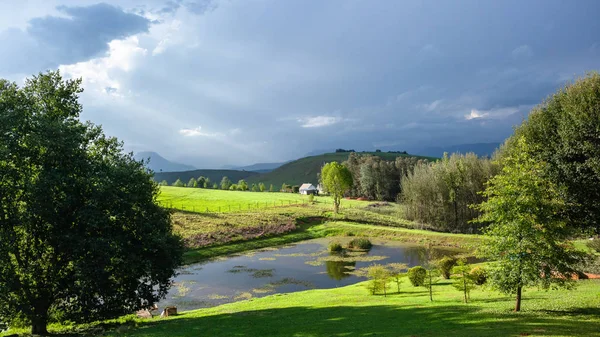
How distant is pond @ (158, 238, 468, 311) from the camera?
138 ft

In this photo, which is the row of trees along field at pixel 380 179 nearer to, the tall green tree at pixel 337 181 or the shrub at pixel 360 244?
the tall green tree at pixel 337 181

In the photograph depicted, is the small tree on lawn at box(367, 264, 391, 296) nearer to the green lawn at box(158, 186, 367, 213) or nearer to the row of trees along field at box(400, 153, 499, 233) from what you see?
the row of trees along field at box(400, 153, 499, 233)

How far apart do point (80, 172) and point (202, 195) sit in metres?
114

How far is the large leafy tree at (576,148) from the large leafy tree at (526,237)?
8.61 metres

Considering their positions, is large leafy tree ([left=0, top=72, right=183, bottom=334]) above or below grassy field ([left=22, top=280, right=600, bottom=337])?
above

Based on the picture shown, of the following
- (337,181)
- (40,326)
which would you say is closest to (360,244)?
(337,181)

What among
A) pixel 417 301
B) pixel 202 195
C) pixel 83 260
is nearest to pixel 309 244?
pixel 417 301

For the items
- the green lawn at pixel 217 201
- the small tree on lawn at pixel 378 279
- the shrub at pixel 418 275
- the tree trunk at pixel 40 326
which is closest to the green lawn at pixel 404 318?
the small tree on lawn at pixel 378 279

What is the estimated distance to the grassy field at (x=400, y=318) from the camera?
17.6 m

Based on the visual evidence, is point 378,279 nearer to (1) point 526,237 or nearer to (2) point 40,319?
(1) point 526,237

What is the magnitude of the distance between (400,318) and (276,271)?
32.2 metres

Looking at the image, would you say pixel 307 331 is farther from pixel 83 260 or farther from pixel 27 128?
pixel 27 128

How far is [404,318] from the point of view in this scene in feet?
72.5

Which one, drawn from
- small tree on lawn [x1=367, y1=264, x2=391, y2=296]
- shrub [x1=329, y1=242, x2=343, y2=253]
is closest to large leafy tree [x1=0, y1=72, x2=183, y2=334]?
small tree on lawn [x1=367, y1=264, x2=391, y2=296]
